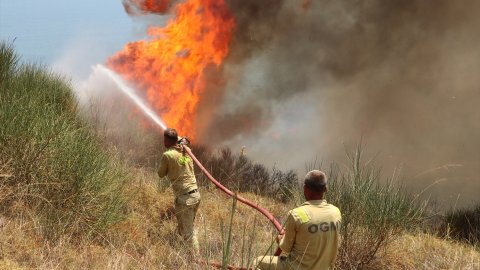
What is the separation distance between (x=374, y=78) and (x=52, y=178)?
12.9 m

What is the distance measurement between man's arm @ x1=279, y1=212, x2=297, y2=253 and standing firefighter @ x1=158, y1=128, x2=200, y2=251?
2.49 meters

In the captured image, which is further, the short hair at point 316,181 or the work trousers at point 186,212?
the work trousers at point 186,212

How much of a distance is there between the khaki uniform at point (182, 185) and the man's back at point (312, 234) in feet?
8.47

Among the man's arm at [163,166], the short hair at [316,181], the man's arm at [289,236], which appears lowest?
the man's arm at [289,236]

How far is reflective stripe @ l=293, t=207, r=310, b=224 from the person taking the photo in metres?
3.35

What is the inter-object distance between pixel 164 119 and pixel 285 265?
360 inches

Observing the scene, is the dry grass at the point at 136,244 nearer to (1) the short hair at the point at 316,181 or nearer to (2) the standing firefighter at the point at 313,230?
(2) the standing firefighter at the point at 313,230

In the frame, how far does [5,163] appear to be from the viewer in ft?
17.0

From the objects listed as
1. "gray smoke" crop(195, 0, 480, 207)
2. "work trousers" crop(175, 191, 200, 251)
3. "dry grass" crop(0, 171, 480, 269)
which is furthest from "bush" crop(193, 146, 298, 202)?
"work trousers" crop(175, 191, 200, 251)

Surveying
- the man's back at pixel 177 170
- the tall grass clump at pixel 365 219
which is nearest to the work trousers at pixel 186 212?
the man's back at pixel 177 170

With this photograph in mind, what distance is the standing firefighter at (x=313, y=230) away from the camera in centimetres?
337

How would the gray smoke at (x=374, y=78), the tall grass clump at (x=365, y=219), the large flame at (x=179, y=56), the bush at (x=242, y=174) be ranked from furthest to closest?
the gray smoke at (x=374, y=78)
the large flame at (x=179, y=56)
the bush at (x=242, y=174)
the tall grass clump at (x=365, y=219)

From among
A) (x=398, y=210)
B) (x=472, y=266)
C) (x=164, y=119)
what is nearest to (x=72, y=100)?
(x=164, y=119)

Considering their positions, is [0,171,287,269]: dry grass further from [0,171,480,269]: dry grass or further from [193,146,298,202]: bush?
[193,146,298,202]: bush
